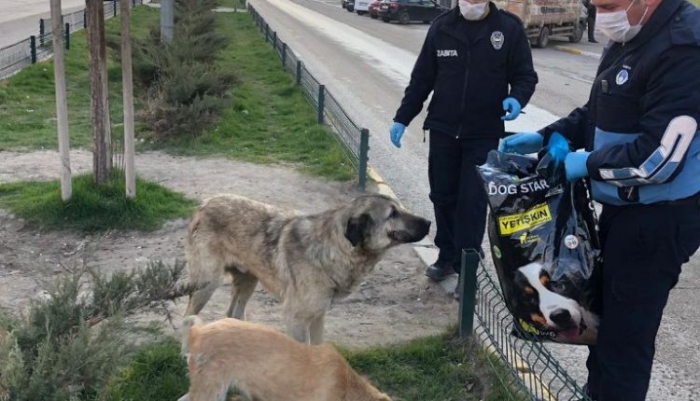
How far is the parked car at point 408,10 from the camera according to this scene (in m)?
36.0

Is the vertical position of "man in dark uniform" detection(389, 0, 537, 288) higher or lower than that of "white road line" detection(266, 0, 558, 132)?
higher

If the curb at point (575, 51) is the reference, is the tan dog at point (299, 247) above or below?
above

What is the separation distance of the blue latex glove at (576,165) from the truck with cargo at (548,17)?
22.2 m

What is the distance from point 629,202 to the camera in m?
2.93

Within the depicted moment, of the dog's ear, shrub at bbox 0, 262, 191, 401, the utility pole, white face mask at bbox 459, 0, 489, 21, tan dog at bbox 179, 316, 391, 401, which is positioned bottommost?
tan dog at bbox 179, 316, 391, 401

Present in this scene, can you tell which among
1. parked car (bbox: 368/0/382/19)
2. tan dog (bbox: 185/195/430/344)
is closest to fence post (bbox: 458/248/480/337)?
tan dog (bbox: 185/195/430/344)

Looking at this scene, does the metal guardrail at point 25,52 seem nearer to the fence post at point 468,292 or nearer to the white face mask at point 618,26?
the fence post at point 468,292

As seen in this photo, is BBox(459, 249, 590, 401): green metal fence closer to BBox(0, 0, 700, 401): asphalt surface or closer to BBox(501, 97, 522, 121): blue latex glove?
BBox(0, 0, 700, 401): asphalt surface

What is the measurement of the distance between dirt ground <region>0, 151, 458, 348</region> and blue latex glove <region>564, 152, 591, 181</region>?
1.98m

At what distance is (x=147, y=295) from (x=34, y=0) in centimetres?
3843

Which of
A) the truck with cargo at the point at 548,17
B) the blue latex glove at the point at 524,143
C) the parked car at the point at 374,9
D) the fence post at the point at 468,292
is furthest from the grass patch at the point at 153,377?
the parked car at the point at 374,9

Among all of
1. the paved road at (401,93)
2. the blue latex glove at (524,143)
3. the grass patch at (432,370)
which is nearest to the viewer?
the blue latex glove at (524,143)

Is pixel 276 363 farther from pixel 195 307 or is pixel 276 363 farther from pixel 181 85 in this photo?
pixel 181 85

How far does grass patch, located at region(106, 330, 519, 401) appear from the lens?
3.84 meters
